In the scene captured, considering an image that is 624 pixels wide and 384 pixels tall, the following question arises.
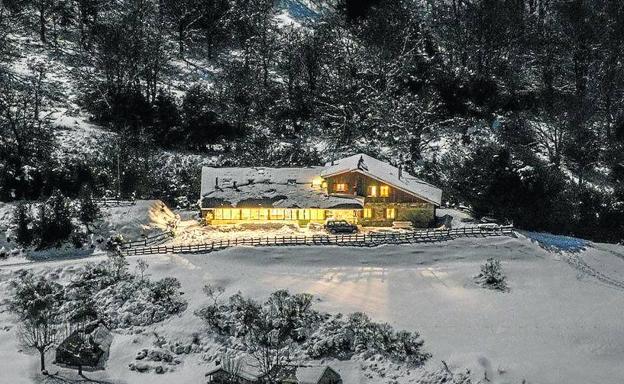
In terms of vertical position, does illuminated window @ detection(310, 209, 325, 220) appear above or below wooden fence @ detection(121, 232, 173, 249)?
above

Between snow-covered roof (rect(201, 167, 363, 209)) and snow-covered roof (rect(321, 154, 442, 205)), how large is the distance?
2.56 m

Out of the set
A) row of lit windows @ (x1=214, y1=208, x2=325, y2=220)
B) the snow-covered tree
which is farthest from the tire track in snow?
the snow-covered tree

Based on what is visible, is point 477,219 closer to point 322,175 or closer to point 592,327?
point 322,175

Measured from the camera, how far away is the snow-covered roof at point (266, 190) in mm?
64375

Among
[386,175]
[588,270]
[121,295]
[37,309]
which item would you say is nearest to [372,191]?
[386,175]

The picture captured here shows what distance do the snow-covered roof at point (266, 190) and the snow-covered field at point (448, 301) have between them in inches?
296

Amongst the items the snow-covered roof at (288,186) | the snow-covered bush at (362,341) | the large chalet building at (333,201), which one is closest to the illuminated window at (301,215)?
the large chalet building at (333,201)

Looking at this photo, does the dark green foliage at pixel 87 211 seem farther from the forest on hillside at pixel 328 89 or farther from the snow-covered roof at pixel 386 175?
the snow-covered roof at pixel 386 175

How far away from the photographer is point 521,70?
101 metres

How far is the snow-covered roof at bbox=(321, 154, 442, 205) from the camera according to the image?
64562mm

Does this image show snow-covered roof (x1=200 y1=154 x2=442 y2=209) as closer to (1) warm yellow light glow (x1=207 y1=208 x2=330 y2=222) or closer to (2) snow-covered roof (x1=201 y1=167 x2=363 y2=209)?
(2) snow-covered roof (x1=201 y1=167 x2=363 y2=209)

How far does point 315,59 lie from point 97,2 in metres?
35.7

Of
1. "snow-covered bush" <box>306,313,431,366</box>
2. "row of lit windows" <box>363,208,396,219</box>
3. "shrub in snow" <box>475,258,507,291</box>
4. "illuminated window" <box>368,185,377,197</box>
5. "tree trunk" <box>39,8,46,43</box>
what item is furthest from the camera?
"tree trunk" <box>39,8,46,43</box>

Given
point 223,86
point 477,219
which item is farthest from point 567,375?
point 223,86
